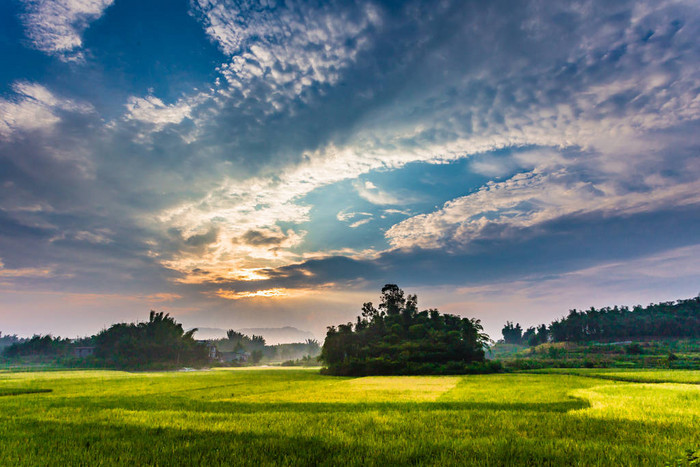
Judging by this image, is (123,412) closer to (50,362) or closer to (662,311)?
(50,362)

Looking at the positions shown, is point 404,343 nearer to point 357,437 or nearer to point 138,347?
point 357,437

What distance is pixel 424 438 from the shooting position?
7930mm

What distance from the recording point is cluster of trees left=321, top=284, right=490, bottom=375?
47.7 meters

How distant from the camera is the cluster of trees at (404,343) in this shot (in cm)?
4772

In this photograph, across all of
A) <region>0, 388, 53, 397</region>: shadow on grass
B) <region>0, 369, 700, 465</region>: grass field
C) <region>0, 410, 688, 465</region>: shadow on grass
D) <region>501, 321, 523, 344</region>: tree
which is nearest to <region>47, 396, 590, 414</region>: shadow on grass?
<region>0, 369, 700, 465</region>: grass field

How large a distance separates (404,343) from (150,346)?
61.2 meters

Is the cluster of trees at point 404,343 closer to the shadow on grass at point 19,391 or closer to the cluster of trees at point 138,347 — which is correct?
the shadow on grass at point 19,391

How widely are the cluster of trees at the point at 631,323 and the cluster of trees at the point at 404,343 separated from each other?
71363mm

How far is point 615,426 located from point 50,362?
119574 millimetres

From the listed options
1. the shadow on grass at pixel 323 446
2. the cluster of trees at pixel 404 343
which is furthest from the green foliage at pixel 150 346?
the shadow on grass at pixel 323 446

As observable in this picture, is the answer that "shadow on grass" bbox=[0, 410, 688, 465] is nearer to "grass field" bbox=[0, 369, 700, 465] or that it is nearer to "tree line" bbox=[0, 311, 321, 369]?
"grass field" bbox=[0, 369, 700, 465]

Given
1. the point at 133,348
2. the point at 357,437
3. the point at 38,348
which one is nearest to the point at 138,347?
the point at 133,348

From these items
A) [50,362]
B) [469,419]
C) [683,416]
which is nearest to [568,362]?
[683,416]

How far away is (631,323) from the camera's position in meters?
96.2
